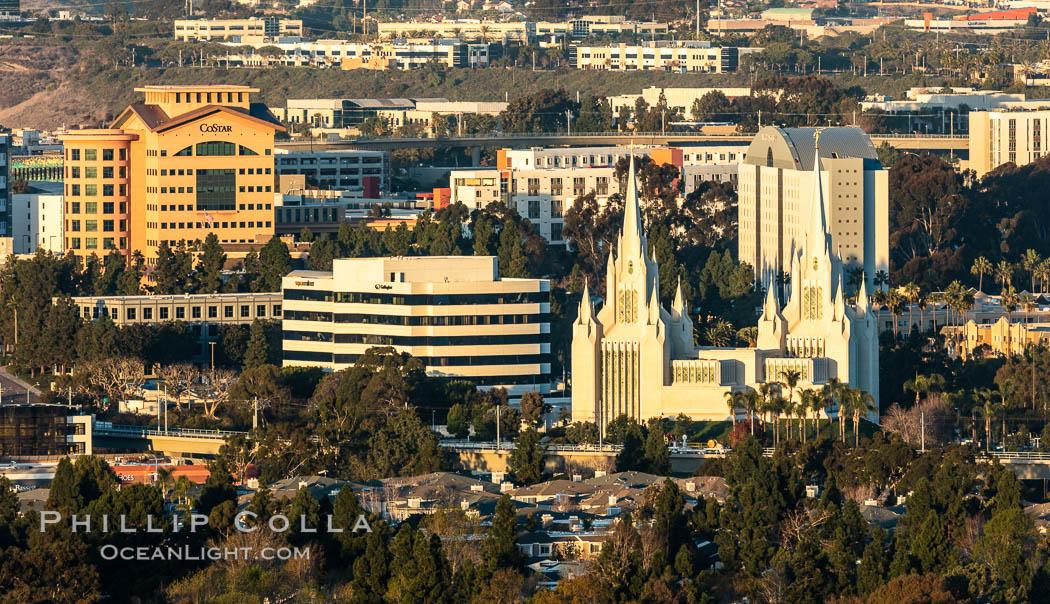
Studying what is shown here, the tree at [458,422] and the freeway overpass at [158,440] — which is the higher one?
the tree at [458,422]

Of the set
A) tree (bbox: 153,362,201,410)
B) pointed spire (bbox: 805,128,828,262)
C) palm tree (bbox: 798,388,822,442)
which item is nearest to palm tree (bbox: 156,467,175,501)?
tree (bbox: 153,362,201,410)

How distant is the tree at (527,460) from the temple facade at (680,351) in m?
12.8

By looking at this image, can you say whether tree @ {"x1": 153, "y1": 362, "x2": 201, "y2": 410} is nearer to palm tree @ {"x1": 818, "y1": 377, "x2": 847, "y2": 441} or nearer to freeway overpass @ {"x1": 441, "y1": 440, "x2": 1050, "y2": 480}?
freeway overpass @ {"x1": 441, "y1": 440, "x2": 1050, "y2": 480}

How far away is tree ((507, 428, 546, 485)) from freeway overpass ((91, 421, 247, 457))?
64.2ft

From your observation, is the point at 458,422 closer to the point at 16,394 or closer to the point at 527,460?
the point at 527,460

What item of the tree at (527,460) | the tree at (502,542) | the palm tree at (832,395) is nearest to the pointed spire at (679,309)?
the palm tree at (832,395)

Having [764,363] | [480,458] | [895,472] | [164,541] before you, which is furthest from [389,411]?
[164,541]

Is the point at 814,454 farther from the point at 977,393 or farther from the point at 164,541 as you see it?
the point at 164,541

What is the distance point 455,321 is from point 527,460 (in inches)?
1216

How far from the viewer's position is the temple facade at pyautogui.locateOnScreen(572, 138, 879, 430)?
181375 mm

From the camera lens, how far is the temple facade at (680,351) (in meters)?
181

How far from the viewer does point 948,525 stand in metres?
145

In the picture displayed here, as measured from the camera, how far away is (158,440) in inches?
7146

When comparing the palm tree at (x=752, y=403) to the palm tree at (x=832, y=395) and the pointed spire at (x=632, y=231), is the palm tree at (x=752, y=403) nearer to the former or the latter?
the palm tree at (x=832, y=395)
